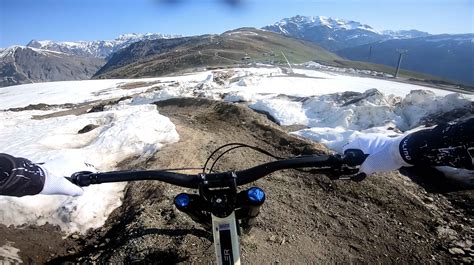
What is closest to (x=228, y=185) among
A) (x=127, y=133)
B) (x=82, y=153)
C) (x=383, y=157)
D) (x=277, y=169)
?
(x=277, y=169)

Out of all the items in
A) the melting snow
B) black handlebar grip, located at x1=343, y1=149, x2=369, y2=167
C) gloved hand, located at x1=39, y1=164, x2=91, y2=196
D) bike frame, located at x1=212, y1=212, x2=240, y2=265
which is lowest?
the melting snow

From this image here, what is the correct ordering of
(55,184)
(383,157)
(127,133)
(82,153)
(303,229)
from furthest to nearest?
(127,133) < (82,153) < (303,229) < (55,184) < (383,157)

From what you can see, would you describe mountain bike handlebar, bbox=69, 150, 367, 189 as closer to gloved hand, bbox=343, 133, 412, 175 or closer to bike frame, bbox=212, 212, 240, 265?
gloved hand, bbox=343, 133, 412, 175

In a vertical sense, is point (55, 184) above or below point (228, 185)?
below

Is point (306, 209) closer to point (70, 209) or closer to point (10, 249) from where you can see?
point (70, 209)

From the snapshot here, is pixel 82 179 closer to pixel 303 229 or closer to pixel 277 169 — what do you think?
pixel 277 169

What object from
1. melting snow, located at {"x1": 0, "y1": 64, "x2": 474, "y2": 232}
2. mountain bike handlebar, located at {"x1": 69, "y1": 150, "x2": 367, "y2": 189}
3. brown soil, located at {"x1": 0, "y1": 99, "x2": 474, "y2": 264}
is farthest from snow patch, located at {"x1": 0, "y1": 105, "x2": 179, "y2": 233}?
mountain bike handlebar, located at {"x1": 69, "y1": 150, "x2": 367, "y2": 189}

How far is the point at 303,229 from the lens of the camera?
7395 millimetres

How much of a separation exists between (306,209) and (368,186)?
2.16 m

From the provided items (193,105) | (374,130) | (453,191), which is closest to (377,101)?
(374,130)

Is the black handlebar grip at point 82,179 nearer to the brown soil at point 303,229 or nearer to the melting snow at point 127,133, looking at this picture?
the melting snow at point 127,133

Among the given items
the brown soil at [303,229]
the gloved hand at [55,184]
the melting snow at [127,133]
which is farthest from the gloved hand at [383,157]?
the melting snow at [127,133]

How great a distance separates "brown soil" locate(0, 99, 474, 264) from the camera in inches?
253

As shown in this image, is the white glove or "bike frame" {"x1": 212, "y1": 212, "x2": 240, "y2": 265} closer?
"bike frame" {"x1": 212, "y1": 212, "x2": 240, "y2": 265}
